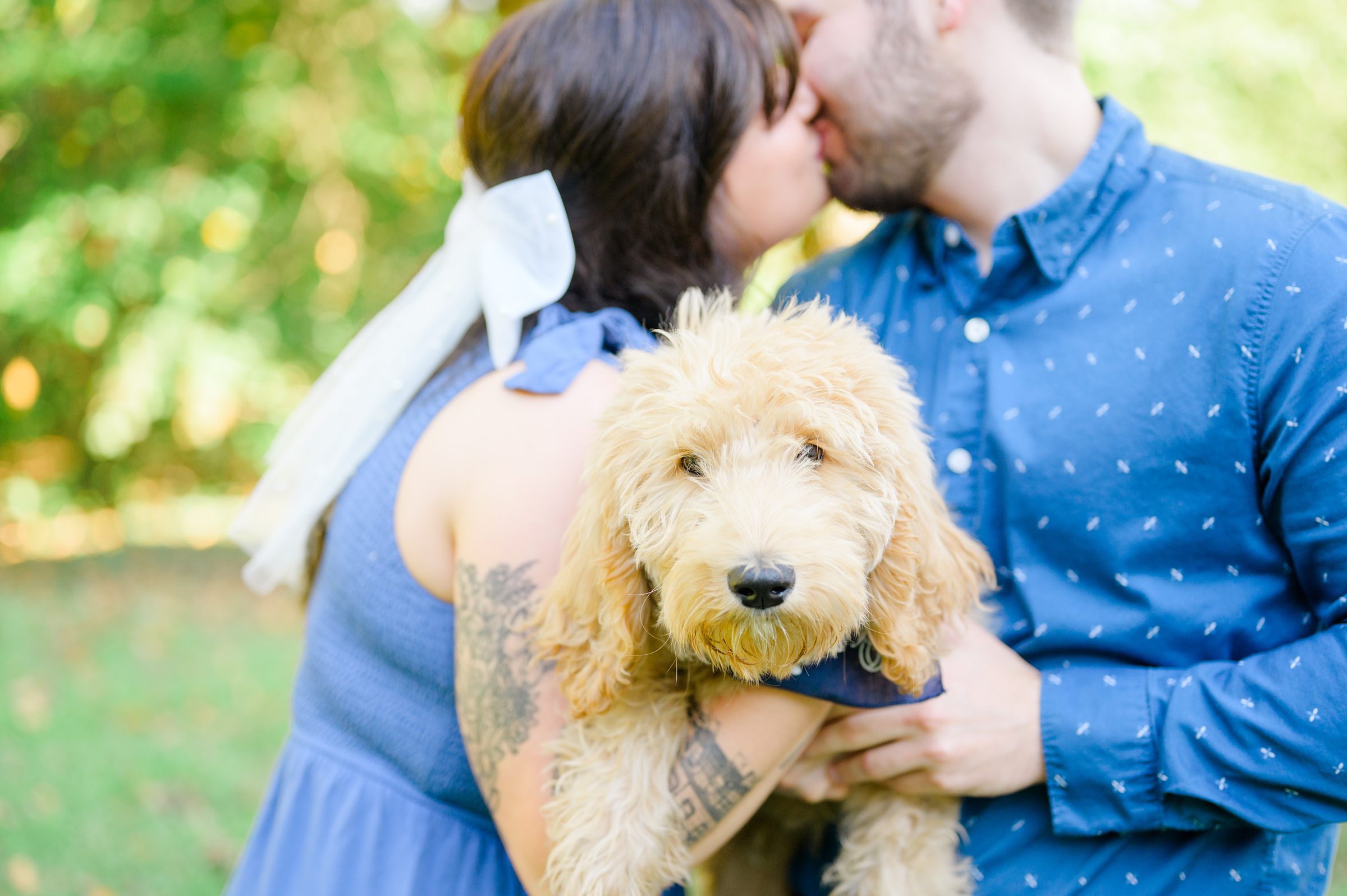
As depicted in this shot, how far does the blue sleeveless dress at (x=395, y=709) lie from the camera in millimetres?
2395

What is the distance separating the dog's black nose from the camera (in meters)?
2.01

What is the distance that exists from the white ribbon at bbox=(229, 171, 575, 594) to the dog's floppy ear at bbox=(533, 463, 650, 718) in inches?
19.5

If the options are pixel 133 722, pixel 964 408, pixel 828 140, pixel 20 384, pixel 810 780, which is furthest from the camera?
pixel 20 384

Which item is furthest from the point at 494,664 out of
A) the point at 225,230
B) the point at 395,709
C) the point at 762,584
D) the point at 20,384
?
the point at 20,384

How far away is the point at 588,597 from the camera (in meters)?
2.24

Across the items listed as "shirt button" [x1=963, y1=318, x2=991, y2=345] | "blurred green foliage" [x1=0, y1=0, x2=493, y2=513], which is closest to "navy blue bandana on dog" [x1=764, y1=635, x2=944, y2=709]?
"shirt button" [x1=963, y1=318, x2=991, y2=345]

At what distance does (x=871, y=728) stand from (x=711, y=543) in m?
0.71

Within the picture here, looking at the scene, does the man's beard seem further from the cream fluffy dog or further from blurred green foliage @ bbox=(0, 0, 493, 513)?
blurred green foliage @ bbox=(0, 0, 493, 513)

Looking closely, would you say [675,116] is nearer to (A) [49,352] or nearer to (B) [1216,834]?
(B) [1216,834]

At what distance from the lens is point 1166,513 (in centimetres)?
245

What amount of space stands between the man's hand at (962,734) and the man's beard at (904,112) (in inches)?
55.3

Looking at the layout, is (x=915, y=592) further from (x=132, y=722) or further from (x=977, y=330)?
(x=132, y=722)

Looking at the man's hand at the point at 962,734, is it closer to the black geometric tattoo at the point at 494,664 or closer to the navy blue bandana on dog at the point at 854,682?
the navy blue bandana on dog at the point at 854,682

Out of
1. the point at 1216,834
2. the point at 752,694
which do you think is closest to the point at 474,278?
the point at 752,694
